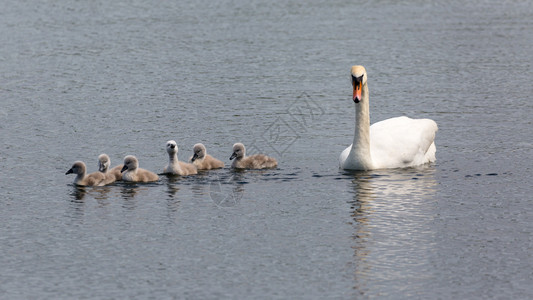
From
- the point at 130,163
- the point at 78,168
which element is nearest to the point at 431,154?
the point at 130,163

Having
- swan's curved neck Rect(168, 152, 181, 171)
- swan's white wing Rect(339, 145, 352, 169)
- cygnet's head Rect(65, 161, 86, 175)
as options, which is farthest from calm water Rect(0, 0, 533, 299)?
swan's curved neck Rect(168, 152, 181, 171)

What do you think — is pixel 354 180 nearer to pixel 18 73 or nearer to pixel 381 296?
pixel 381 296

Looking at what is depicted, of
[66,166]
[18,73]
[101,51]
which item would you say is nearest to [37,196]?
[66,166]

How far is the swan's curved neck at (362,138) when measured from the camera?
17.3 m

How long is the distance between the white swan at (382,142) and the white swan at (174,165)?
2.71 meters

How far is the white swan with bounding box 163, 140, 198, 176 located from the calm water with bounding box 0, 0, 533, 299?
406mm

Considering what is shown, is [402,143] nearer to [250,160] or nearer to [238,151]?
[250,160]

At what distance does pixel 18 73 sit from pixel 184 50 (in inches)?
232

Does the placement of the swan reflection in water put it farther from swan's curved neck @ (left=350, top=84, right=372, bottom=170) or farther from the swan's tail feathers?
the swan's tail feathers

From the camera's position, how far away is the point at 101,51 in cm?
3141

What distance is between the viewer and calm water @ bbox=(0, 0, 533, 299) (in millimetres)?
11797

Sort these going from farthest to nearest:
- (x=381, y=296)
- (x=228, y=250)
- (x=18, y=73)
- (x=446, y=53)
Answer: (x=446, y=53) < (x=18, y=73) < (x=228, y=250) < (x=381, y=296)

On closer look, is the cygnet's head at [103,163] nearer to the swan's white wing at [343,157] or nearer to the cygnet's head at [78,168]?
the cygnet's head at [78,168]

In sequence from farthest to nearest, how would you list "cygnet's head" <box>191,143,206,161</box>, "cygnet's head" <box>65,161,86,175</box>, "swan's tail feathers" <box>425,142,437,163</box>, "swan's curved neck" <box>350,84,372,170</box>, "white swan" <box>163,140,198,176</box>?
"swan's tail feathers" <box>425,142,437,163</box>
"cygnet's head" <box>191,143,206,161</box>
"swan's curved neck" <box>350,84,372,170</box>
"white swan" <box>163,140,198,176</box>
"cygnet's head" <box>65,161,86,175</box>
